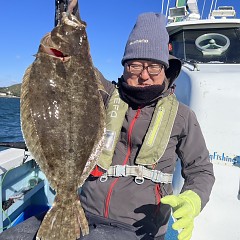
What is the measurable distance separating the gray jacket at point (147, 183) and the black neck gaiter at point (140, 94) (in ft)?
0.28

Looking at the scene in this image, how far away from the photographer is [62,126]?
2.41 metres

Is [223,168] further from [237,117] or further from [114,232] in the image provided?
[114,232]

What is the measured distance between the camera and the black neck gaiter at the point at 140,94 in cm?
272

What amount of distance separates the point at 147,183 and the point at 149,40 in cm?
129

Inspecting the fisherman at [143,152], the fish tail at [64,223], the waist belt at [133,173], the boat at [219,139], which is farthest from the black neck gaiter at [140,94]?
the boat at [219,139]

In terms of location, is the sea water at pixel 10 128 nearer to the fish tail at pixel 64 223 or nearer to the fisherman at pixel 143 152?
the fisherman at pixel 143 152

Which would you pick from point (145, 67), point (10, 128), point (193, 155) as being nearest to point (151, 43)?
point (145, 67)

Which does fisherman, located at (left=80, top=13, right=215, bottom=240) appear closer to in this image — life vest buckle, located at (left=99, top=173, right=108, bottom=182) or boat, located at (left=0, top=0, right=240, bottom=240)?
life vest buckle, located at (left=99, top=173, right=108, bottom=182)

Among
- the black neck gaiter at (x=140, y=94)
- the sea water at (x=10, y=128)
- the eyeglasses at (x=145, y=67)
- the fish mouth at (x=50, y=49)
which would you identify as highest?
the fish mouth at (x=50, y=49)

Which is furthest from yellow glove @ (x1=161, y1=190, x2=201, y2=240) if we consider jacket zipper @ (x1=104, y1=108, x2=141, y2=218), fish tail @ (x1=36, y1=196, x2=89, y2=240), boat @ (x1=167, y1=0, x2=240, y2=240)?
boat @ (x1=167, y1=0, x2=240, y2=240)

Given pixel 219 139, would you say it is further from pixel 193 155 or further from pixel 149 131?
pixel 149 131

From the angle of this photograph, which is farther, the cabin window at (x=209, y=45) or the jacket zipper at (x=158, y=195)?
the cabin window at (x=209, y=45)

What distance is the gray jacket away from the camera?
2576 mm

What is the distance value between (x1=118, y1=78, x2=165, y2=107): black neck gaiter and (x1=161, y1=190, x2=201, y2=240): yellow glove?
89 cm
